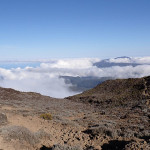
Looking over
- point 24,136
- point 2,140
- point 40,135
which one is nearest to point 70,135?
point 40,135

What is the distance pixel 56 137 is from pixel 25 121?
3691 millimetres

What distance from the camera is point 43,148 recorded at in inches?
331

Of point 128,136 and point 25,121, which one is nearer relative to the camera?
point 128,136

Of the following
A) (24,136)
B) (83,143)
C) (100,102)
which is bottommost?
(100,102)

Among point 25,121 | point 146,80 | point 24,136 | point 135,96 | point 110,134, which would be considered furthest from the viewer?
point 146,80

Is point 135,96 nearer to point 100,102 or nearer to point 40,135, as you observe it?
point 100,102

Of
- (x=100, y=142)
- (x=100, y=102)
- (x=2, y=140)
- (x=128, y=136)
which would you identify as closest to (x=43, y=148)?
(x=2, y=140)

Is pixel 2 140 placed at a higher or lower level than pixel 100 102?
higher

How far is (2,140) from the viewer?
8289 mm

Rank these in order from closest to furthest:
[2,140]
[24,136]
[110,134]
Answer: [2,140]
[24,136]
[110,134]

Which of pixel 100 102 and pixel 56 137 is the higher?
pixel 56 137

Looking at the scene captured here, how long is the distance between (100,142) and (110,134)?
1077 mm

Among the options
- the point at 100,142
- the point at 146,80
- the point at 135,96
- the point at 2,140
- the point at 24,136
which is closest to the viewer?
the point at 2,140

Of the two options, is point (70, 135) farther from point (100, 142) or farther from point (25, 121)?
point (25, 121)
